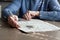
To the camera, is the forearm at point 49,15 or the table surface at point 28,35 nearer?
the table surface at point 28,35

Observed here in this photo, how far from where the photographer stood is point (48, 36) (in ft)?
2.82

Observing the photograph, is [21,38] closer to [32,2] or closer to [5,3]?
[32,2]

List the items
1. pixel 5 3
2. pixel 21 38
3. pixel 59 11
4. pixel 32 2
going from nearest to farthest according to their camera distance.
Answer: pixel 21 38 < pixel 59 11 < pixel 32 2 < pixel 5 3

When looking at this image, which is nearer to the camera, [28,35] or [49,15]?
[28,35]

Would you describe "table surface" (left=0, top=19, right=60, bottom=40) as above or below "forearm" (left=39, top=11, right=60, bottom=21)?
below

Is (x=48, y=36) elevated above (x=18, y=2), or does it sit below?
below

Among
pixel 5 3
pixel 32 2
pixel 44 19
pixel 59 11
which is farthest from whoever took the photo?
pixel 5 3

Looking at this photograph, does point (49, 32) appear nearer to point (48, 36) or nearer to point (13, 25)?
point (48, 36)

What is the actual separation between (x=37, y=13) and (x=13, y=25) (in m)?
0.47

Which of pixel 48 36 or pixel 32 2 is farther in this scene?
pixel 32 2

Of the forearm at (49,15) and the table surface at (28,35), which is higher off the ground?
the forearm at (49,15)

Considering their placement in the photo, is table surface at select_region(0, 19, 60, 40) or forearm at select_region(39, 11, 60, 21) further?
forearm at select_region(39, 11, 60, 21)

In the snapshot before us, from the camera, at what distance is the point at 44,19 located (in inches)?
55.9

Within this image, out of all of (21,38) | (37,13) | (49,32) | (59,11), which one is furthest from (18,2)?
(21,38)
